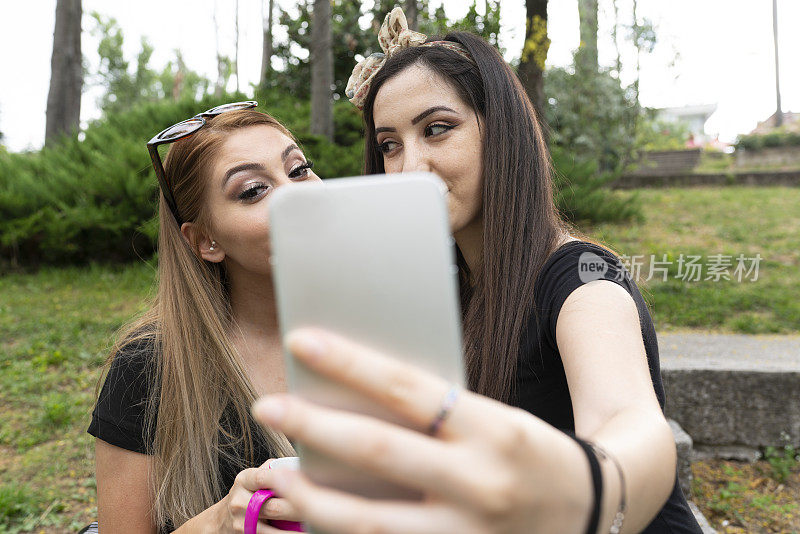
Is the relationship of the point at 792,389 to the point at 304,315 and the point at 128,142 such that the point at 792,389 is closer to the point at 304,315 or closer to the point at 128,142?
the point at 304,315

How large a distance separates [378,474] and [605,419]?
1.59ft

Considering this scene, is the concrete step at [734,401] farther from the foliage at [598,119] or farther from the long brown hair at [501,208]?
the foliage at [598,119]

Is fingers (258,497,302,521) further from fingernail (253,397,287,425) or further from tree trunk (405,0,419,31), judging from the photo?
tree trunk (405,0,419,31)

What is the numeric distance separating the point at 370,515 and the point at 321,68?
6.40m

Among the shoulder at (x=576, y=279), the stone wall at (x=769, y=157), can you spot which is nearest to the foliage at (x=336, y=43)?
the shoulder at (x=576, y=279)

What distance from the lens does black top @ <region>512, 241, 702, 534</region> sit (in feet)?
4.32

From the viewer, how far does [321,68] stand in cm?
648

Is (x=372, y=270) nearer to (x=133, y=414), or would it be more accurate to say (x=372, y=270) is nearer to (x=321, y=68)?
(x=133, y=414)

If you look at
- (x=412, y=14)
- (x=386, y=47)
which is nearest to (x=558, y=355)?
(x=386, y=47)

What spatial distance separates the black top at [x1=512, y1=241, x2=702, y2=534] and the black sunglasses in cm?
117

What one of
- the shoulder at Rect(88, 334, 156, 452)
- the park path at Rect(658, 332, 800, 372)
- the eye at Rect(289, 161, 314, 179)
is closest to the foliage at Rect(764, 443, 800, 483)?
the park path at Rect(658, 332, 800, 372)

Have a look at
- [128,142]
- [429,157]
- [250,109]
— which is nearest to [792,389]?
[429,157]

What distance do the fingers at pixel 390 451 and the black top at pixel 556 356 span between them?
0.75 m

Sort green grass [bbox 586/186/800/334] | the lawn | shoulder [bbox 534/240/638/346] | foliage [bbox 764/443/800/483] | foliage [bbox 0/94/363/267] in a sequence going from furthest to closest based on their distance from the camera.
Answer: foliage [bbox 0/94/363/267]
green grass [bbox 586/186/800/334]
foliage [bbox 764/443/800/483]
the lawn
shoulder [bbox 534/240/638/346]
